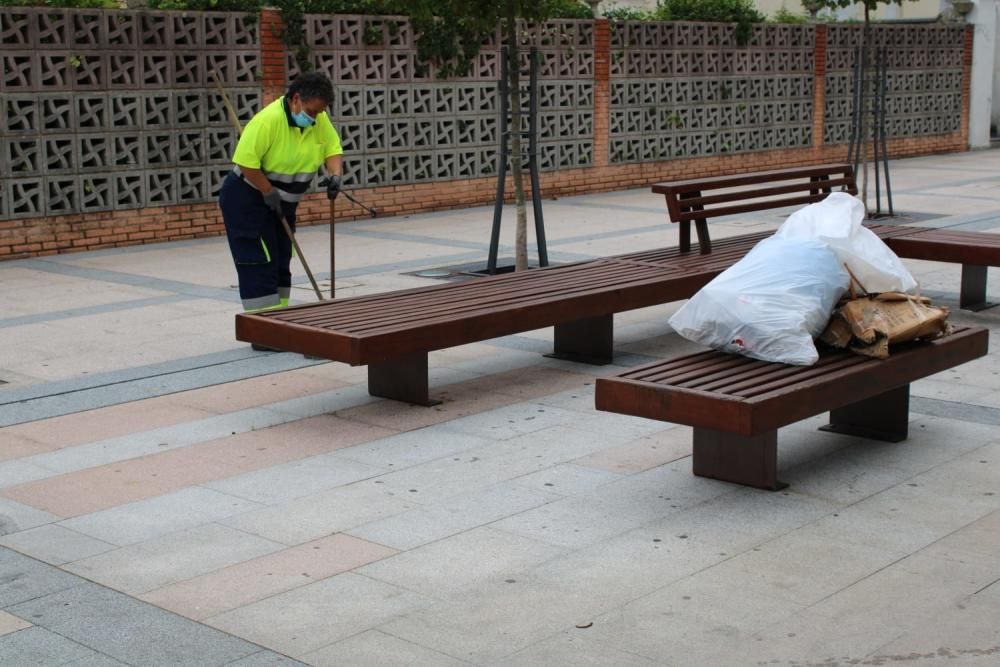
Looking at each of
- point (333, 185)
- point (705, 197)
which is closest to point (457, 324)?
point (333, 185)

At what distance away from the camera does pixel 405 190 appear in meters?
15.8

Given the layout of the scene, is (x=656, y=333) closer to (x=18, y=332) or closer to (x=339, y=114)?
(x=18, y=332)

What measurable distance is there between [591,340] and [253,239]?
2.14 meters

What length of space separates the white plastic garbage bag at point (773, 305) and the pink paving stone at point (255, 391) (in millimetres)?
2392

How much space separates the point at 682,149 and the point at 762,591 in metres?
15.2

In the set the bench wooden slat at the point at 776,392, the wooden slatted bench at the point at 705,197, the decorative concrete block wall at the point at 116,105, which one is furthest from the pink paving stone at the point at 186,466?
the decorative concrete block wall at the point at 116,105

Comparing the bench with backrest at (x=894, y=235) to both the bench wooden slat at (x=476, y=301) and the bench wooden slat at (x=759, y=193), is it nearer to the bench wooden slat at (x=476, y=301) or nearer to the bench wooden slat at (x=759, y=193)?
the bench wooden slat at (x=759, y=193)

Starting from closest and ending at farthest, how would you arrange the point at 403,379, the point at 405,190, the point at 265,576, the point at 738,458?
1. the point at 265,576
2. the point at 738,458
3. the point at 403,379
4. the point at 405,190

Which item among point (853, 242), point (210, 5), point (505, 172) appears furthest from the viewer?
point (210, 5)

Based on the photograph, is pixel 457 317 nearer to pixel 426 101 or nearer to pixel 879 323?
pixel 879 323

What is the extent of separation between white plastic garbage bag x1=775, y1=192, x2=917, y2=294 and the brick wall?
8.44 meters

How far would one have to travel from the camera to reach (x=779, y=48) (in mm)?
20688

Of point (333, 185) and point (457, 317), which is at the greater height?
point (333, 185)

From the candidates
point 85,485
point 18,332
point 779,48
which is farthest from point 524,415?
point 779,48
